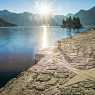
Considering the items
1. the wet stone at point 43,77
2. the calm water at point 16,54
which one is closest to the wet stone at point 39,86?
the wet stone at point 43,77

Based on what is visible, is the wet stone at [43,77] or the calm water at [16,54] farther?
the calm water at [16,54]

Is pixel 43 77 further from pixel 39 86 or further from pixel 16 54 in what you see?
pixel 16 54

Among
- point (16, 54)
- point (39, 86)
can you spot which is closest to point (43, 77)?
point (39, 86)

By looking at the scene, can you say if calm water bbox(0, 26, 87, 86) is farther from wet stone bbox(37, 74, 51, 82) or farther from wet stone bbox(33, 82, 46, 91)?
wet stone bbox(33, 82, 46, 91)

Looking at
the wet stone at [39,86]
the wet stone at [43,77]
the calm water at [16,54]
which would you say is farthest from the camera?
the calm water at [16,54]

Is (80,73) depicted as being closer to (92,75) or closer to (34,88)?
(92,75)

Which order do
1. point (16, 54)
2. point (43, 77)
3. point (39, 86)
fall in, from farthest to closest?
point (16, 54) < point (43, 77) < point (39, 86)

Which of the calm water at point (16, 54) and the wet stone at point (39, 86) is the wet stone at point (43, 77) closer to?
the wet stone at point (39, 86)

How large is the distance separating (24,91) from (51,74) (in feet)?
6.76

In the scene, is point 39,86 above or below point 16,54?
above

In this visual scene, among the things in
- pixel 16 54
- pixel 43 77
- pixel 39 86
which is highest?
pixel 43 77

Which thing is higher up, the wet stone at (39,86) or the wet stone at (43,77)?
the wet stone at (43,77)

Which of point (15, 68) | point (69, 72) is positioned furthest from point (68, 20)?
point (69, 72)

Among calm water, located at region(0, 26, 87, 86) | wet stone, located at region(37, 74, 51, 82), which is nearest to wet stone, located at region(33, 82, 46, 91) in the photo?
wet stone, located at region(37, 74, 51, 82)
